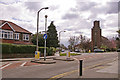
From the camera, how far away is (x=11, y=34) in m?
34.9

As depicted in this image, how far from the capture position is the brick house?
108 ft

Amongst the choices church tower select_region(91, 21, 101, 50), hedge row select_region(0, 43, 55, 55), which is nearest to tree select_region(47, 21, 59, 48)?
church tower select_region(91, 21, 101, 50)

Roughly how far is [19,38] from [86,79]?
3324 centimetres

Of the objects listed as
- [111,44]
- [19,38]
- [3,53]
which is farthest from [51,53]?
[111,44]

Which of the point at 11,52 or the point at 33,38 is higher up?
the point at 33,38

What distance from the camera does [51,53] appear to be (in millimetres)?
34781

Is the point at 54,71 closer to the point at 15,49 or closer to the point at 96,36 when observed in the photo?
the point at 15,49

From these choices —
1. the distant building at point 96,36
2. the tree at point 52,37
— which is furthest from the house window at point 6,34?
the distant building at point 96,36

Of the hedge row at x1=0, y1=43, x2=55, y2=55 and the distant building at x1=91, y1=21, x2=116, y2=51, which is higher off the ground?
the distant building at x1=91, y1=21, x2=116, y2=51

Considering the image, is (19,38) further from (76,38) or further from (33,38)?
(76,38)

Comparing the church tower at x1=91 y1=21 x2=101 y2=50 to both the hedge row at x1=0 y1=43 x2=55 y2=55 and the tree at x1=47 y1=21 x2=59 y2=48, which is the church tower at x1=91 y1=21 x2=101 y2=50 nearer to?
the tree at x1=47 y1=21 x2=59 y2=48

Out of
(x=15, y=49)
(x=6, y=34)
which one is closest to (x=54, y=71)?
(x=15, y=49)

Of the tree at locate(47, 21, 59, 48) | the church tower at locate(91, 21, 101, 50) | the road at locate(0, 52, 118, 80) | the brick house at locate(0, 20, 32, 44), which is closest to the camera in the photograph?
the road at locate(0, 52, 118, 80)

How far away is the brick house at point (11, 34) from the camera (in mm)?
32938
